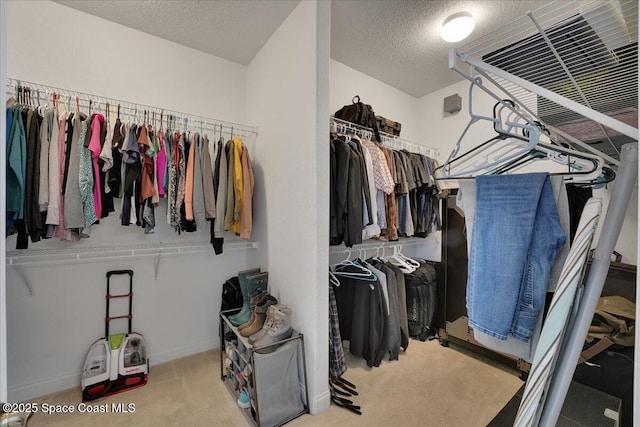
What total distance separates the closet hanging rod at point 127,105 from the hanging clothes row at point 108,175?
6cm

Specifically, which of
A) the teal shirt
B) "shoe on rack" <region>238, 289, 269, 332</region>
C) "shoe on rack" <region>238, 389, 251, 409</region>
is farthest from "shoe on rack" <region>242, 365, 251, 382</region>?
the teal shirt

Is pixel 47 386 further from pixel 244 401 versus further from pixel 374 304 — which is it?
pixel 374 304

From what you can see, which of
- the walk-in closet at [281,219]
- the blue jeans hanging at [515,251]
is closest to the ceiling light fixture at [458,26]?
the walk-in closet at [281,219]

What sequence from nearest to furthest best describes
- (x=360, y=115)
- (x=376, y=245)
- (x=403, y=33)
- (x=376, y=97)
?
(x=403, y=33)
(x=360, y=115)
(x=376, y=245)
(x=376, y=97)

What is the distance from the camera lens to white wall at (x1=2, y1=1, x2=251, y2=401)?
175 cm

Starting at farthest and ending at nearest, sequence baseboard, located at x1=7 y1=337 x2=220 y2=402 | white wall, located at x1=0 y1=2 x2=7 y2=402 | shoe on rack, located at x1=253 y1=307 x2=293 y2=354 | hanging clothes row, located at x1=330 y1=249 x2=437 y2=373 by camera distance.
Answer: hanging clothes row, located at x1=330 y1=249 x2=437 y2=373 < baseboard, located at x1=7 y1=337 x2=220 y2=402 < shoe on rack, located at x1=253 y1=307 x2=293 y2=354 < white wall, located at x1=0 y1=2 x2=7 y2=402

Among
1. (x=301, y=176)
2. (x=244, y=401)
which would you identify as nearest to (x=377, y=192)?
(x=301, y=176)

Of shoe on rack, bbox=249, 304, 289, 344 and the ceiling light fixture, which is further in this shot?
the ceiling light fixture

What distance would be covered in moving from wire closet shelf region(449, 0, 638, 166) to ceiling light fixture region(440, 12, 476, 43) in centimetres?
123

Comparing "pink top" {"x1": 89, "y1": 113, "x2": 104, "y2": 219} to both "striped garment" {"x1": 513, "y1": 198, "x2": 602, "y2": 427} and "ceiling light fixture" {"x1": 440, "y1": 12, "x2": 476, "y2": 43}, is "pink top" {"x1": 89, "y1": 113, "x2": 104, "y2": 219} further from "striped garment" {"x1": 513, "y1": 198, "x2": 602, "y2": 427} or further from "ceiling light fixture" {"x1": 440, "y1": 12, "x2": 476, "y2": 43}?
"ceiling light fixture" {"x1": 440, "y1": 12, "x2": 476, "y2": 43}

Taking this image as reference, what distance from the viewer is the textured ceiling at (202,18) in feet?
6.05

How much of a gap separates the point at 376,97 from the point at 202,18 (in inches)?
71.3

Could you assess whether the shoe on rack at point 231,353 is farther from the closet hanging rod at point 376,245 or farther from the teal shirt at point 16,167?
the teal shirt at point 16,167

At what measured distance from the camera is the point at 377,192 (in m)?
2.20
